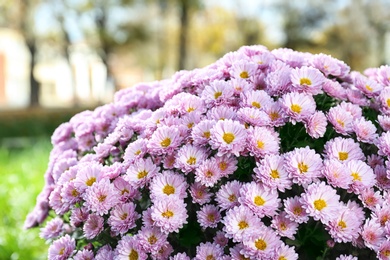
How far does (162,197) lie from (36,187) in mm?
3068

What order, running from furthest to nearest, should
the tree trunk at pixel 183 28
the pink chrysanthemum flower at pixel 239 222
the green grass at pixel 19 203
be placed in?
the tree trunk at pixel 183 28 < the green grass at pixel 19 203 < the pink chrysanthemum flower at pixel 239 222

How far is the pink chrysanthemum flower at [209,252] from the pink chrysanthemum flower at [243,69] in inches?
24.0

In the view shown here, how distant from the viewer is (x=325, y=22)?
28844 mm

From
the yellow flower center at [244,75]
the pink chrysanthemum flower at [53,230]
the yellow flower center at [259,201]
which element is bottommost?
the pink chrysanthemum flower at [53,230]

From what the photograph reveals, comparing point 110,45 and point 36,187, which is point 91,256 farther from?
point 110,45

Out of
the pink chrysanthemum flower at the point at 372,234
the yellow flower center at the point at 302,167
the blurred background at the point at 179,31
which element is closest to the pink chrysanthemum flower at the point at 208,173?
the yellow flower center at the point at 302,167

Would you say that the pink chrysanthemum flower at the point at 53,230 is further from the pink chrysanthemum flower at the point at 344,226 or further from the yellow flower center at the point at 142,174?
the pink chrysanthemum flower at the point at 344,226

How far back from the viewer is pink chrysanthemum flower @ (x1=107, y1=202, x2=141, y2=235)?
1768 mm

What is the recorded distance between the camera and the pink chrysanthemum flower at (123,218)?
177cm

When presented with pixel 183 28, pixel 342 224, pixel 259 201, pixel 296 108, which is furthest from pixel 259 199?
pixel 183 28

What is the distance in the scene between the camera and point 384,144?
185 centimetres

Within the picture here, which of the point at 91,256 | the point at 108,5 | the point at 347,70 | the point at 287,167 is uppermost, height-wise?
the point at 347,70

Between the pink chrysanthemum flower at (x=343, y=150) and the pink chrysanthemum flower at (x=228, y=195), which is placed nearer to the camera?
the pink chrysanthemum flower at (x=228, y=195)

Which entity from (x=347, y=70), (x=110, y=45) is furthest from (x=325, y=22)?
(x=347, y=70)
